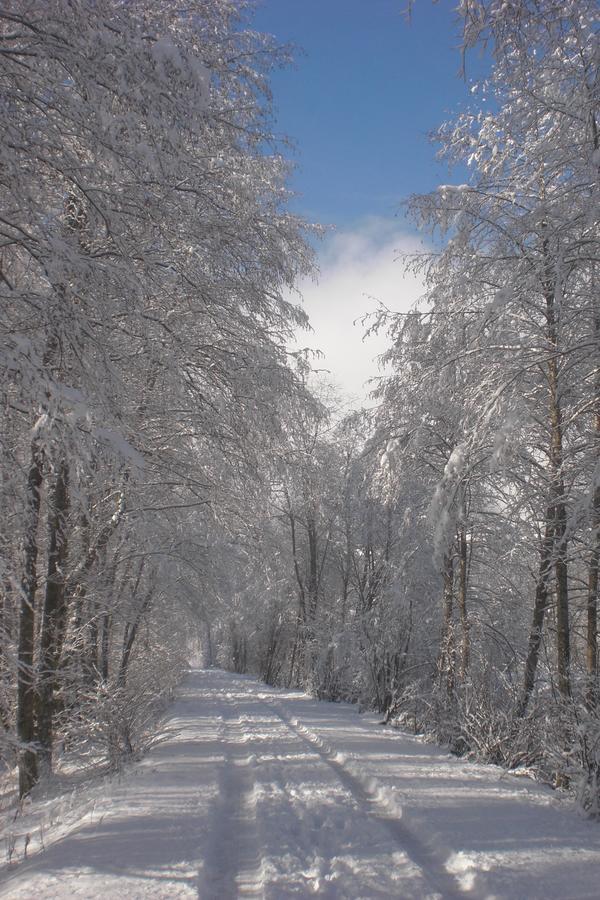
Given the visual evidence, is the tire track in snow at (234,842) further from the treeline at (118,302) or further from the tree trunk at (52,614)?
the tree trunk at (52,614)

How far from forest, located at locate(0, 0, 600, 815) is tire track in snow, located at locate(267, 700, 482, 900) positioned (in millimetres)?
1894

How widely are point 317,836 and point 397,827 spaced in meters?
0.74

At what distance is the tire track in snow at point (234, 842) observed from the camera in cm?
362

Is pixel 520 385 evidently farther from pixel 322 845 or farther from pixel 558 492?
pixel 322 845

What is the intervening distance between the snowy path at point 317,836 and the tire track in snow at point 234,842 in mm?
15

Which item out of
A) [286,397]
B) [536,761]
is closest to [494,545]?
[536,761]

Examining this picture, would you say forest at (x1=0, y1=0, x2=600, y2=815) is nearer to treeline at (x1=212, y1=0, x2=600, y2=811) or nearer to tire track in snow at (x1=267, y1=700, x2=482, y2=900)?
treeline at (x1=212, y1=0, x2=600, y2=811)

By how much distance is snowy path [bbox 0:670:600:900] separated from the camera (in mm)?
3627

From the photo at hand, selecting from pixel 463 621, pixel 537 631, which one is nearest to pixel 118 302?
pixel 537 631

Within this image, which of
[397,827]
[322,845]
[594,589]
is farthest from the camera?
[594,589]

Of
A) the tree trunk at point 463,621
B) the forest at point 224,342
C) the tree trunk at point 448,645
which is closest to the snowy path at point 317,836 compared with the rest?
the forest at point 224,342

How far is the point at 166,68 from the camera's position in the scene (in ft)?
13.7

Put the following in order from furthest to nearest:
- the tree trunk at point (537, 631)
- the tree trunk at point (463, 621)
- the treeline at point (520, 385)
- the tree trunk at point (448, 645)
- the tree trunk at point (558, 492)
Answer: the tree trunk at point (448, 645)
the tree trunk at point (463, 621)
the tree trunk at point (537, 631)
the tree trunk at point (558, 492)
the treeline at point (520, 385)

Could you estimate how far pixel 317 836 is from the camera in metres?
4.58
